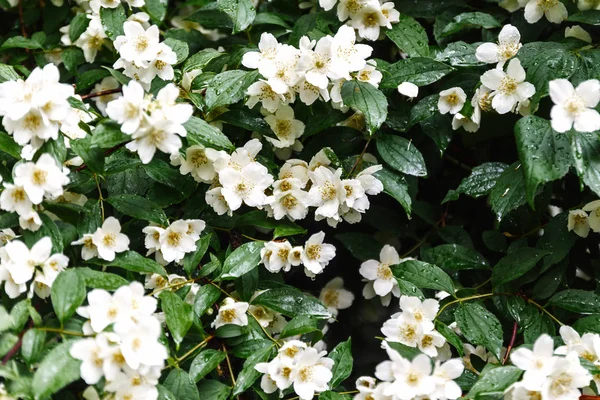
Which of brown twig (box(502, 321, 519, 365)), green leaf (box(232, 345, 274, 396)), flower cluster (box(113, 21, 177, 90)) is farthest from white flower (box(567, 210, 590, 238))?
flower cluster (box(113, 21, 177, 90))

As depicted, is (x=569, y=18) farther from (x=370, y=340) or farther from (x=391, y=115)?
(x=370, y=340)

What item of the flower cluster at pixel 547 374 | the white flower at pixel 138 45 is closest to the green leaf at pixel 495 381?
the flower cluster at pixel 547 374

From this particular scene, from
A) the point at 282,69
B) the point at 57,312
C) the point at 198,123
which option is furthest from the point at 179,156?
the point at 57,312

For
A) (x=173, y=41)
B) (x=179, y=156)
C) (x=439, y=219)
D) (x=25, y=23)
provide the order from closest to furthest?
(x=179, y=156) → (x=173, y=41) → (x=439, y=219) → (x=25, y=23)

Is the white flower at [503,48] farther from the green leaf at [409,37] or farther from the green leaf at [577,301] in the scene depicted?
the green leaf at [577,301]

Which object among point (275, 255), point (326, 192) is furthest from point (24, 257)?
point (326, 192)
